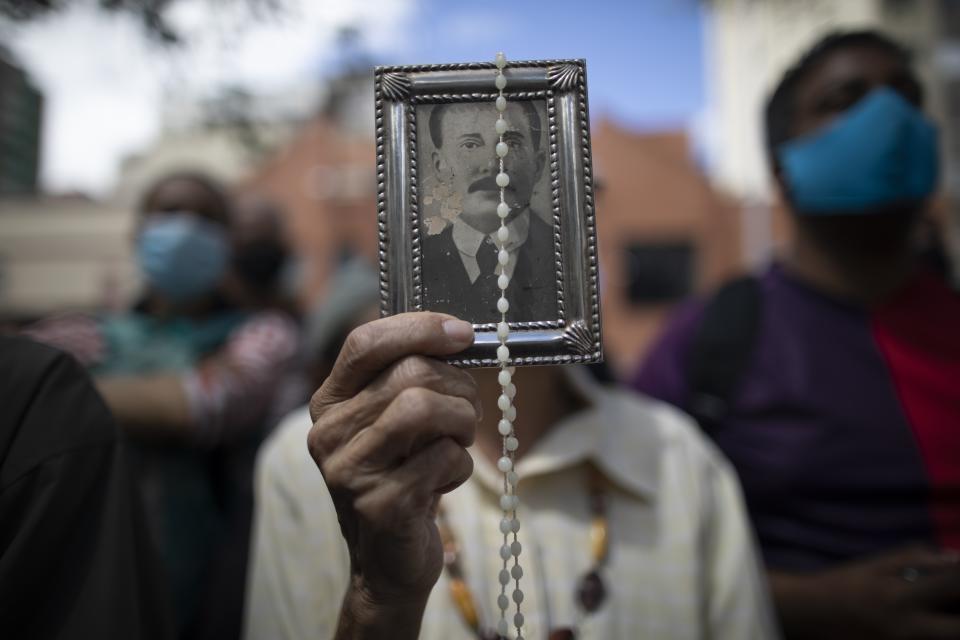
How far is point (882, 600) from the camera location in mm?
1771

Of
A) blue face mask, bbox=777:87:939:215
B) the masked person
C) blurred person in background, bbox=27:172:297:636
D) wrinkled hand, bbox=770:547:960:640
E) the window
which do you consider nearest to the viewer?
wrinkled hand, bbox=770:547:960:640

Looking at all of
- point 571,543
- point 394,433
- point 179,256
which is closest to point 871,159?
point 571,543

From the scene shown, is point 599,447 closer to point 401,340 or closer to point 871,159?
point 401,340

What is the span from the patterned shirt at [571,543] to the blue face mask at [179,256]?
1.21m

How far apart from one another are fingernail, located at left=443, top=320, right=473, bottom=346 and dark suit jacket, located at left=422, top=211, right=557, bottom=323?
0.06m

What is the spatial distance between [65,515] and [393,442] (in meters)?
0.58

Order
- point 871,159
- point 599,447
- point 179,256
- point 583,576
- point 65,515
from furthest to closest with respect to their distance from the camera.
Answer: point 179,256 < point 871,159 < point 599,447 < point 583,576 < point 65,515

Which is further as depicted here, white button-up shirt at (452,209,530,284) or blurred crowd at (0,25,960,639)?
blurred crowd at (0,25,960,639)

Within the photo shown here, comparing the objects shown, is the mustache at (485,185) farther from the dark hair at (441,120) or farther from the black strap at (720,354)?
the black strap at (720,354)

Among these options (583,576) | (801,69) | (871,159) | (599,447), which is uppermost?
(801,69)

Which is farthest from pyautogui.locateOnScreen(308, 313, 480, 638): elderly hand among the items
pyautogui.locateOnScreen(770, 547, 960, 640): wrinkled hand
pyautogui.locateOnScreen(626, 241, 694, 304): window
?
pyautogui.locateOnScreen(626, 241, 694, 304): window

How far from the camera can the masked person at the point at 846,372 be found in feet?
6.15

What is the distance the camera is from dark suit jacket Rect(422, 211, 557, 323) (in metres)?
0.99

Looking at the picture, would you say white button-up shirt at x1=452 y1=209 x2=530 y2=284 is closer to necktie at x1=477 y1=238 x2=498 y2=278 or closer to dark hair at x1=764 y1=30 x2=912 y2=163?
necktie at x1=477 y1=238 x2=498 y2=278
